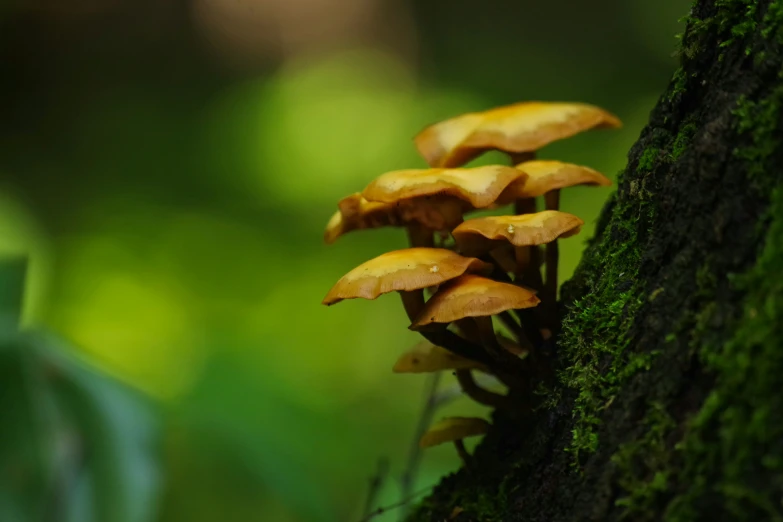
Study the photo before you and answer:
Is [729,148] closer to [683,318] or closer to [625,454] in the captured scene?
[683,318]

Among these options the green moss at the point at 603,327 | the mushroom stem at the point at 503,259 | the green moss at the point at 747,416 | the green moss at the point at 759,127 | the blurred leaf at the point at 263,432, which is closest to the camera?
the green moss at the point at 747,416

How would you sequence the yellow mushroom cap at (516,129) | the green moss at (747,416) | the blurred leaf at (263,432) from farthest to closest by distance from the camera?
1. the blurred leaf at (263,432)
2. the yellow mushroom cap at (516,129)
3. the green moss at (747,416)

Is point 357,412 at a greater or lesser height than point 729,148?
lesser

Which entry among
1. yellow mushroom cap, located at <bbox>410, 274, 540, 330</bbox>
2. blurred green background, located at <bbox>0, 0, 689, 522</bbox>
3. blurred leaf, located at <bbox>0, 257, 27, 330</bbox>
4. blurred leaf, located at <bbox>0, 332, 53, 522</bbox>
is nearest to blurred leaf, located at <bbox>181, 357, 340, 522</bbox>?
blurred green background, located at <bbox>0, 0, 689, 522</bbox>

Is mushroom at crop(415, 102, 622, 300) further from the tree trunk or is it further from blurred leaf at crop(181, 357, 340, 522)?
blurred leaf at crop(181, 357, 340, 522)

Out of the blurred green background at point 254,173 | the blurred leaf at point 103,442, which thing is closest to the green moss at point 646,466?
the blurred leaf at point 103,442

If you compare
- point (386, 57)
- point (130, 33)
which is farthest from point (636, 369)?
point (130, 33)

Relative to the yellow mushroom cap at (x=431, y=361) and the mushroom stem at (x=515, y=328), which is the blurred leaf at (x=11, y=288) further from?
the mushroom stem at (x=515, y=328)
